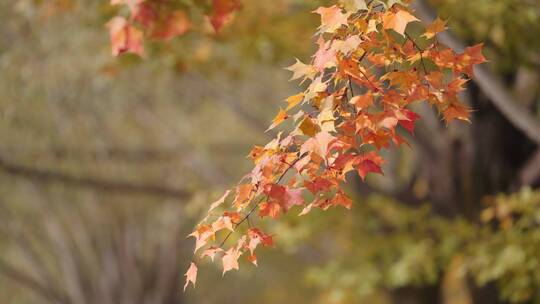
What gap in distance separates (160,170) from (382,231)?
725 cm

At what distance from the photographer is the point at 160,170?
49.8 ft

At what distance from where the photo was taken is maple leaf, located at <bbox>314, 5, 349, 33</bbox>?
2.86 meters

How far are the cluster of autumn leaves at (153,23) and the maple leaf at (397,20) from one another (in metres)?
0.80

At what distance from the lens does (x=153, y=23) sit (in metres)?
3.15

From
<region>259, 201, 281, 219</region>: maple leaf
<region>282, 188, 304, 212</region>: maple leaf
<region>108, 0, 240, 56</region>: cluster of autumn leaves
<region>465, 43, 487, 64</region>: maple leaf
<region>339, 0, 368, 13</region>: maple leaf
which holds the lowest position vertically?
<region>282, 188, 304, 212</region>: maple leaf

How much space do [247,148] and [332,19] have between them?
1064 centimetres

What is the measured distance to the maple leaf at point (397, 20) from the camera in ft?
9.23

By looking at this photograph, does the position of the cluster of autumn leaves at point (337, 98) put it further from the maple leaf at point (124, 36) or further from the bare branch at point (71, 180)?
the bare branch at point (71, 180)

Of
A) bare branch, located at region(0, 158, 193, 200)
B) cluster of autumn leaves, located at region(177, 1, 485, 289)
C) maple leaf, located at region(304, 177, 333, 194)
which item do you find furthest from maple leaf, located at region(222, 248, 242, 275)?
bare branch, located at region(0, 158, 193, 200)

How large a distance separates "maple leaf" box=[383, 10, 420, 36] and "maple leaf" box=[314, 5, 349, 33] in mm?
157

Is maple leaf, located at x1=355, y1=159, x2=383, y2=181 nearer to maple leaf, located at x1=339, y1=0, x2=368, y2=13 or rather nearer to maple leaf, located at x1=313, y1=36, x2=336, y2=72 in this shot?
maple leaf, located at x1=313, y1=36, x2=336, y2=72

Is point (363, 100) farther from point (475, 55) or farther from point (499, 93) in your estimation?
point (499, 93)

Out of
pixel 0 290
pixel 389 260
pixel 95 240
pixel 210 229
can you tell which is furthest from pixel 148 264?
pixel 210 229

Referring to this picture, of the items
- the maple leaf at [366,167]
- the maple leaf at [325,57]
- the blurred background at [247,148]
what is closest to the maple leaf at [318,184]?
the maple leaf at [366,167]
